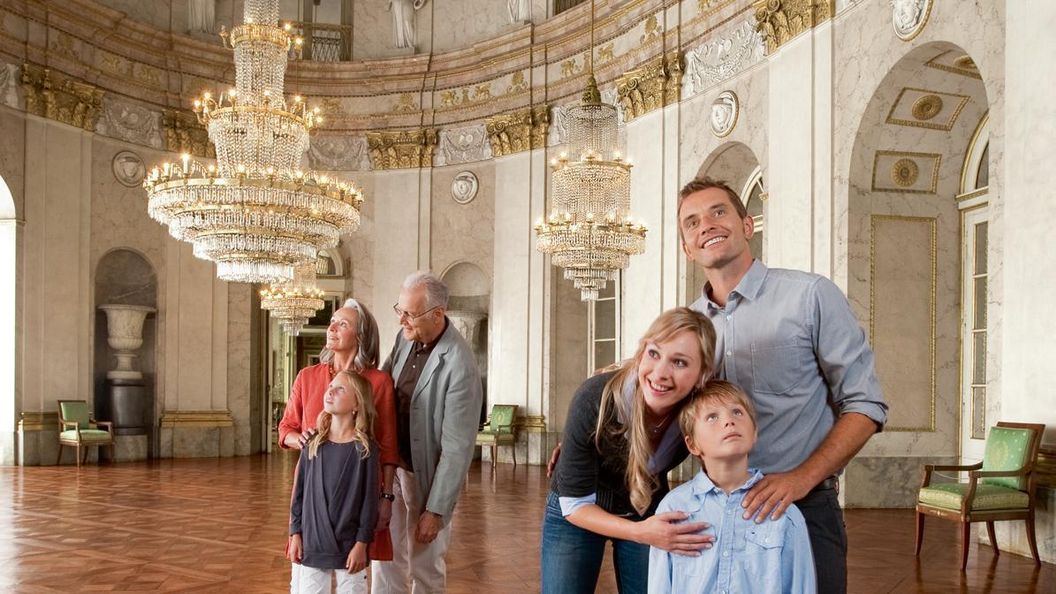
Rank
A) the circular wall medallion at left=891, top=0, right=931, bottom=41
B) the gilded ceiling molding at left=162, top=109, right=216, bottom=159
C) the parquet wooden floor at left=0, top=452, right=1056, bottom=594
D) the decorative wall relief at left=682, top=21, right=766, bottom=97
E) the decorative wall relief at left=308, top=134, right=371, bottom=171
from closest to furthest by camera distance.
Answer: the parquet wooden floor at left=0, top=452, right=1056, bottom=594 → the circular wall medallion at left=891, top=0, right=931, bottom=41 → the decorative wall relief at left=682, top=21, right=766, bottom=97 → the gilded ceiling molding at left=162, top=109, right=216, bottom=159 → the decorative wall relief at left=308, top=134, right=371, bottom=171

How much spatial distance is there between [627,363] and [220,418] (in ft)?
48.6

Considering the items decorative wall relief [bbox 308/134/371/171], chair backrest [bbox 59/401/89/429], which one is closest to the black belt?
chair backrest [bbox 59/401/89/429]

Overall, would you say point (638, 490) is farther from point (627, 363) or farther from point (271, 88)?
point (271, 88)

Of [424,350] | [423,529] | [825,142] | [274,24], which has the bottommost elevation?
[423,529]

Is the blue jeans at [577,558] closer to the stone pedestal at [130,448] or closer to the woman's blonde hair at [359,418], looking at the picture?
the woman's blonde hair at [359,418]

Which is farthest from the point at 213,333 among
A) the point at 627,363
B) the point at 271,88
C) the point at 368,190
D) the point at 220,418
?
the point at 627,363

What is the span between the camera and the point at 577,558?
8.01 feet

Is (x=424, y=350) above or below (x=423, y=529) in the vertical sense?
above

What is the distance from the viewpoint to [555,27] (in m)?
14.5

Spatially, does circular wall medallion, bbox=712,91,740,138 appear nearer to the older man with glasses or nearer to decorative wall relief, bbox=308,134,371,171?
decorative wall relief, bbox=308,134,371,171

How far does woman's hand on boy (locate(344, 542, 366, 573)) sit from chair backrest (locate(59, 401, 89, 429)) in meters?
11.6

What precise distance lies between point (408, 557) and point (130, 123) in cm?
1343

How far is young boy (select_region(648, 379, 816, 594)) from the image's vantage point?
1982mm

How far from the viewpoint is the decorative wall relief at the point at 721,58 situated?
10.6 meters
